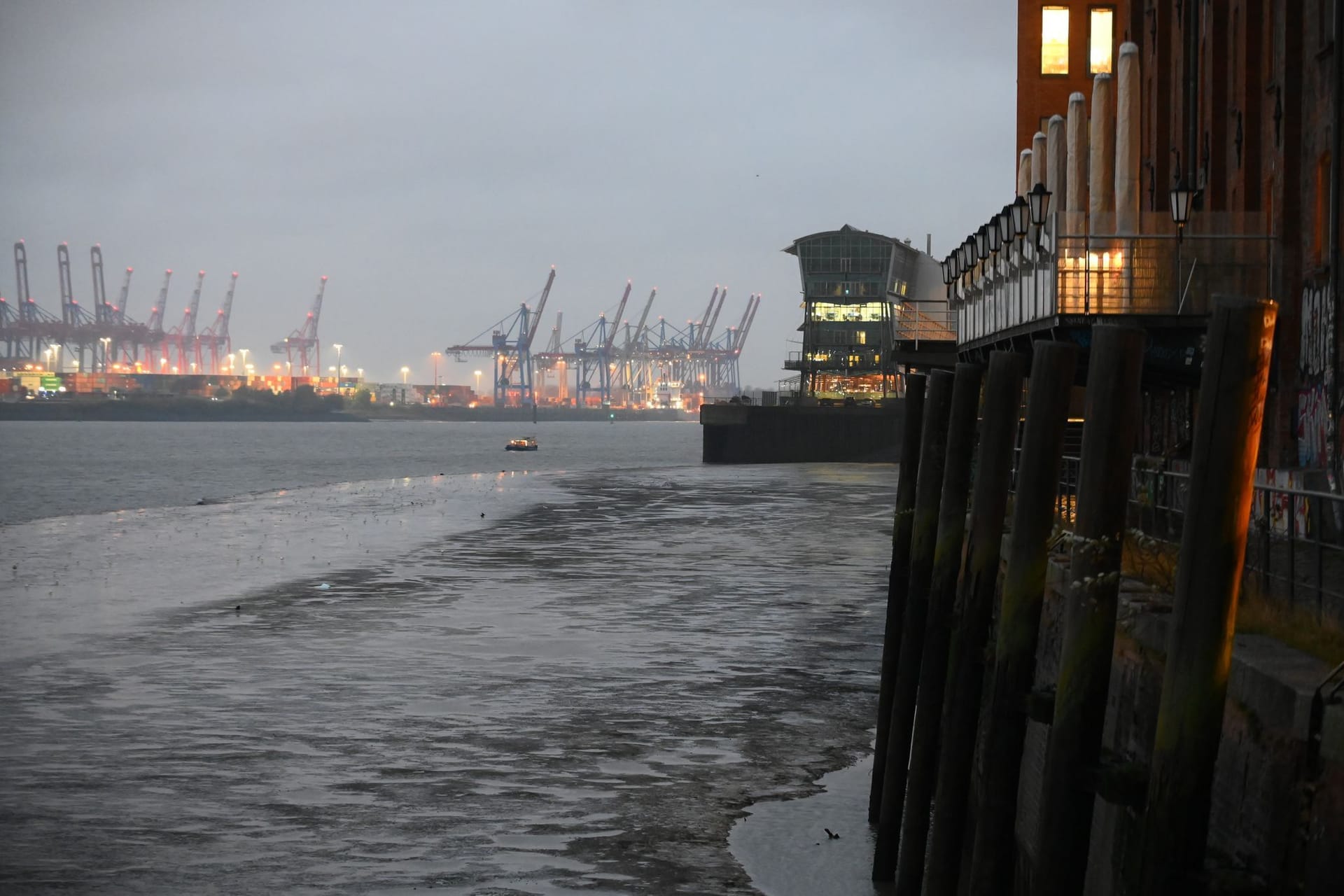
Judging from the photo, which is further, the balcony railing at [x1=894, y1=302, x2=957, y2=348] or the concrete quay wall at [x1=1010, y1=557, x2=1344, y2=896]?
the balcony railing at [x1=894, y1=302, x2=957, y2=348]

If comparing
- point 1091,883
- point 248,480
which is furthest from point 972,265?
point 248,480

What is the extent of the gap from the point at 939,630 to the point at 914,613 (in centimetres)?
90

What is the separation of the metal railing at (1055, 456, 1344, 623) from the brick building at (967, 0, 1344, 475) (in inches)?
220

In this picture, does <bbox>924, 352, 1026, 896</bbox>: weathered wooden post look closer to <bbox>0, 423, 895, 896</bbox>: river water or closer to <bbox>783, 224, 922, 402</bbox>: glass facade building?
<bbox>0, 423, 895, 896</bbox>: river water

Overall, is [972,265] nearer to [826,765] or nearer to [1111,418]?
[826,765]

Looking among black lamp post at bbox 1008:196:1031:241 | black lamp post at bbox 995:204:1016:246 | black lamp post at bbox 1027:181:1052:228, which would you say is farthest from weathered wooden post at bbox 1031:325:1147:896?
black lamp post at bbox 995:204:1016:246

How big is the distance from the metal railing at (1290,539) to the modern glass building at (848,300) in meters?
102

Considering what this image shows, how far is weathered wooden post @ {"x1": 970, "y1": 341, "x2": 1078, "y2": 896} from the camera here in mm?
6988

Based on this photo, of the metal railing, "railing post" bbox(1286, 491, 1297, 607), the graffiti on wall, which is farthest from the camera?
the graffiti on wall

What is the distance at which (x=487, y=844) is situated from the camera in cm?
1073

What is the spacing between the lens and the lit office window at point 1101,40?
38906mm

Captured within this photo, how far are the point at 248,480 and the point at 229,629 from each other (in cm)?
6544

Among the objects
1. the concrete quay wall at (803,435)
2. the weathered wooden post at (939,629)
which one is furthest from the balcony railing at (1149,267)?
the concrete quay wall at (803,435)

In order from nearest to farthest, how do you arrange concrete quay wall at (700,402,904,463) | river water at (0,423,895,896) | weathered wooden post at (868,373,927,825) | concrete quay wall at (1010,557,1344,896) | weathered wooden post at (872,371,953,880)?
1. concrete quay wall at (1010,557,1344,896)
2. weathered wooden post at (872,371,953,880)
3. river water at (0,423,895,896)
4. weathered wooden post at (868,373,927,825)
5. concrete quay wall at (700,402,904,463)
